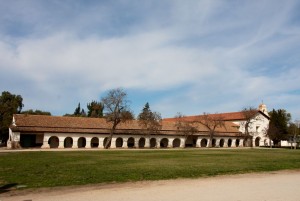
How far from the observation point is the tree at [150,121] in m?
59.3

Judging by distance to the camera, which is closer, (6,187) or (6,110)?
(6,187)

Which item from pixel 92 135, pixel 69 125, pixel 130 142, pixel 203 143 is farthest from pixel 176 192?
pixel 203 143

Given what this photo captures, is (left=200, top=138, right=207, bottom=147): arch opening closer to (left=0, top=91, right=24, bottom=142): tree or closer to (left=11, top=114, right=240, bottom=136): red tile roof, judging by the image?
(left=11, top=114, right=240, bottom=136): red tile roof

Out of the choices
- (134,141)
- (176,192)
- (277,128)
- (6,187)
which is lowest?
(6,187)

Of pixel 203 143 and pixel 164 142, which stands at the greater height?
pixel 164 142

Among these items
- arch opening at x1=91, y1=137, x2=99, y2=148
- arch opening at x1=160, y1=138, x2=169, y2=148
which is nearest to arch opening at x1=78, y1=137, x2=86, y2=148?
arch opening at x1=91, y1=137, x2=99, y2=148

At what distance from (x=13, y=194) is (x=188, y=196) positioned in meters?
5.08

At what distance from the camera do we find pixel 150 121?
197 ft

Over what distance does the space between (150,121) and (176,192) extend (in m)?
49.9

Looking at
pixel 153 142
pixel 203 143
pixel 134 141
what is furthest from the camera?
pixel 203 143

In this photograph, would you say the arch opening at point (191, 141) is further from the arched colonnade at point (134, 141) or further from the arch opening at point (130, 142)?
the arch opening at point (130, 142)

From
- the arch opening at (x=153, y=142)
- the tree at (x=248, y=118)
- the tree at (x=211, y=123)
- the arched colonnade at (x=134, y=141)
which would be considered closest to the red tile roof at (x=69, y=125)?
the arched colonnade at (x=134, y=141)

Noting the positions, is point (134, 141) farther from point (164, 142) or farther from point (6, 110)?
point (6, 110)

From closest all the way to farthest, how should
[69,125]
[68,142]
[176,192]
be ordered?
1. [176,192]
2. [69,125]
3. [68,142]
